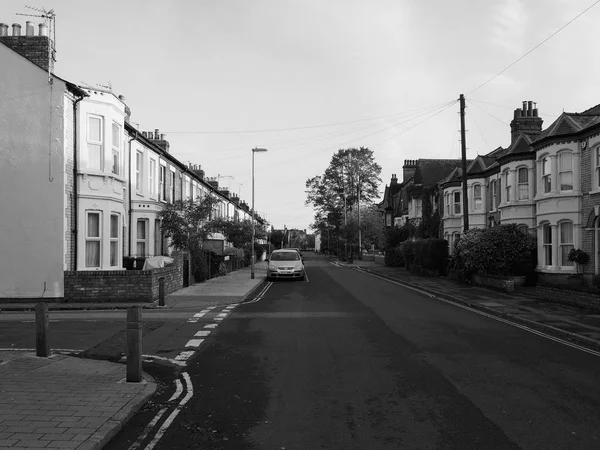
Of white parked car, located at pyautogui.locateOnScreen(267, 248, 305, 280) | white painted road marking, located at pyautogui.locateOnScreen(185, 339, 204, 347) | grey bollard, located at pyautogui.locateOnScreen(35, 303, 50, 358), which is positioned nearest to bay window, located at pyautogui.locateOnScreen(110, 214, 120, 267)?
white painted road marking, located at pyautogui.locateOnScreen(185, 339, 204, 347)

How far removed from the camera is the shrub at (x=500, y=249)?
22.8 meters

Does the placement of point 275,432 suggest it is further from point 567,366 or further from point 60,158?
point 60,158

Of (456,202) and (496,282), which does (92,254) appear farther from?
(456,202)

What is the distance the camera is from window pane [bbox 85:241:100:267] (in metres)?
18.0

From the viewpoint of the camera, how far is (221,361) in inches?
334

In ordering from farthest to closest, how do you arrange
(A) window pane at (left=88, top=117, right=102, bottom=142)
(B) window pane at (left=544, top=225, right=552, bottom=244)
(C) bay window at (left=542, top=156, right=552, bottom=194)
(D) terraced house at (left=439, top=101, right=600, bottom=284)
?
(B) window pane at (left=544, top=225, right=552, bottom=244), (C) bay window at (left=542, top=156, right=552, bottom=194), (D) terraced house at (left=439, top=101, right=600, bottom=284), (A) window pane at (left=88, top=117, right=102, bottom=142)

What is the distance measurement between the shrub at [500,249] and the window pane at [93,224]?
52.7 feet

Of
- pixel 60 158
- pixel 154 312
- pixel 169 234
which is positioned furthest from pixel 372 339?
pixel 169 234

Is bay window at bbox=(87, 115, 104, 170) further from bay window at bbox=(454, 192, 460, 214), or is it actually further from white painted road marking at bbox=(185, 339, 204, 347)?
bay window at bbox=(454, 192, 460, 214)

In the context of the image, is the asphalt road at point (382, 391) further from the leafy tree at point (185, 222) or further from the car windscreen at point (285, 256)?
the car windscreen at point (285, 256)

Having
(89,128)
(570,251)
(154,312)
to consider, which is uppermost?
(89,128)

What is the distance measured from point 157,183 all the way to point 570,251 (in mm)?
18475

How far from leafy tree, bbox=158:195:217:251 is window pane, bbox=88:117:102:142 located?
5.90m

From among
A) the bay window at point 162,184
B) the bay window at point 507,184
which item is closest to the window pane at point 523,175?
the bay window at point 507,184
